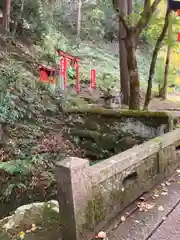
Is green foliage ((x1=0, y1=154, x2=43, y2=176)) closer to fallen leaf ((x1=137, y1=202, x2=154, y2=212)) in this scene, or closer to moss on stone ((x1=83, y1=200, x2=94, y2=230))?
fallen leaf ((x1=137, y1=202, x2=154, y2=212))

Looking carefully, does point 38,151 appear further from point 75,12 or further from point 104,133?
point 75,12

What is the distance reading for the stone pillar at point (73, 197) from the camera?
282 cm

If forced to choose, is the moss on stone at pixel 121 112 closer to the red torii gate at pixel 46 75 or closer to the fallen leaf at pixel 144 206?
the red torii gate at pixel 46 75

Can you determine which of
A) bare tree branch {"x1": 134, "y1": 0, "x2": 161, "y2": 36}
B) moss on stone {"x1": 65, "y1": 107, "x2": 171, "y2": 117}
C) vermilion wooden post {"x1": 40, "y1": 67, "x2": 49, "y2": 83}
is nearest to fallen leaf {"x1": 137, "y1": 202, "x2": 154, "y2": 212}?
moss on stone {"x1": 65, "y1": 107, "x2": 171, "y2": 117}

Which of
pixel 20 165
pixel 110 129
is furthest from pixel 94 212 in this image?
pixel 110 129

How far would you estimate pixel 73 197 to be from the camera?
9.29 ft

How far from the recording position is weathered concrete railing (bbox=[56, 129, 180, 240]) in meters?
2.85

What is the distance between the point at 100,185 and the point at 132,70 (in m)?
4.63

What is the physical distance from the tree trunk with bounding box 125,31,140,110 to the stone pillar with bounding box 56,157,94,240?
187 inches

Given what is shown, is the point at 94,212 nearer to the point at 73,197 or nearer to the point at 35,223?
the point at 73,197

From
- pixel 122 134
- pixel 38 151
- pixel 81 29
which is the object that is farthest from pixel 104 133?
pixel 81 29

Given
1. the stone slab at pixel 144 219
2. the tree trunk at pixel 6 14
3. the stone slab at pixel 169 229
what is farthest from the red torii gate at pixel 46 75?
the stone slab at pixel 169 229

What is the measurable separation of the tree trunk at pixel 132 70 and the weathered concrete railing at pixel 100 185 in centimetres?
308

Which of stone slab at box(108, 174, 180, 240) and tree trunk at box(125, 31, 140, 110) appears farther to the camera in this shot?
tree trunk at box(125, 31, 140, 110)
